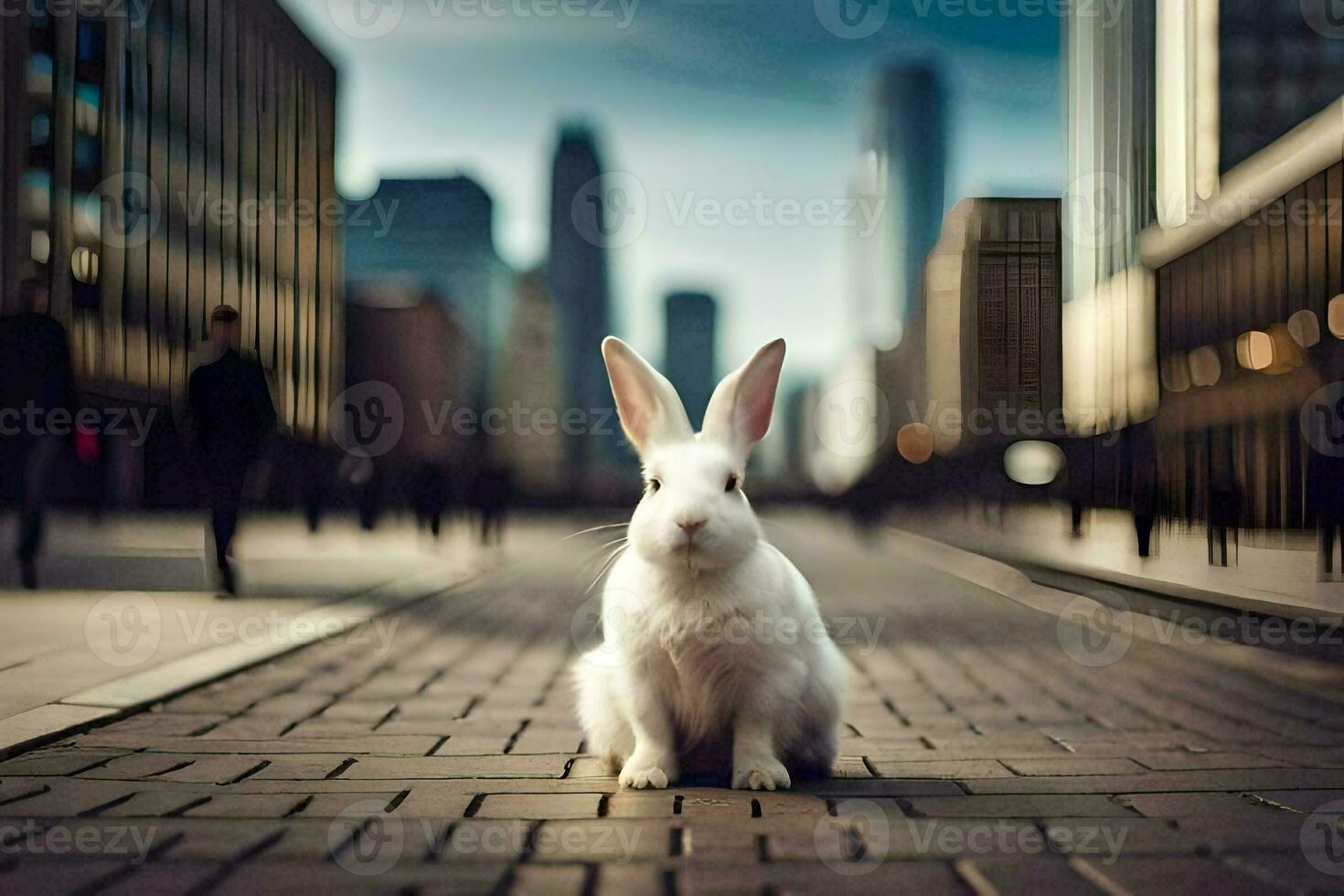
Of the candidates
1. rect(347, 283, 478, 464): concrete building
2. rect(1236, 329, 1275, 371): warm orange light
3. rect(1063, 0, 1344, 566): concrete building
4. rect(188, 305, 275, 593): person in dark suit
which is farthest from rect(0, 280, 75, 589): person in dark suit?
rect(347, 283, 478, 464): concrete building

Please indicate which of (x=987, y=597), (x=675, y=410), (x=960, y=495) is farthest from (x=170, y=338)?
(x=960, y=495)

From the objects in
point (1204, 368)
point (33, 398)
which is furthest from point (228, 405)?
point (1204, 368)

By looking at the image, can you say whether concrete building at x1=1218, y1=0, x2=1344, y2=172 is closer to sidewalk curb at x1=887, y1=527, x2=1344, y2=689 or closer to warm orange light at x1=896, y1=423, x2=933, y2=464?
warm orange light at x1=896, y1=423, x2=933, y2=464

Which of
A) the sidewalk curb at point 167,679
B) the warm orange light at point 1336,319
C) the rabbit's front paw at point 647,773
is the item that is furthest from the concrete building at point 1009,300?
the warm orange light at point 1336,319

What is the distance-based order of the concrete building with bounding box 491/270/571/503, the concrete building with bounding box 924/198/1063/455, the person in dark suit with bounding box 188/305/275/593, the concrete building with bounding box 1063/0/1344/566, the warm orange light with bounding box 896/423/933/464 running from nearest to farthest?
the concrete building with bounding box 924/198/1063/455, the concrete building with bounding box 1063/0/1344/566, the person in dark suit with bounding box 188/305/275/593, the warm orange light with bounding box 896/423/933/464, the concrete building with bounding box 491/270/571/503

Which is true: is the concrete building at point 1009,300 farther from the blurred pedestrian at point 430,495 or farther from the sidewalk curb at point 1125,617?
the blurred pedestrian at point 430,495
